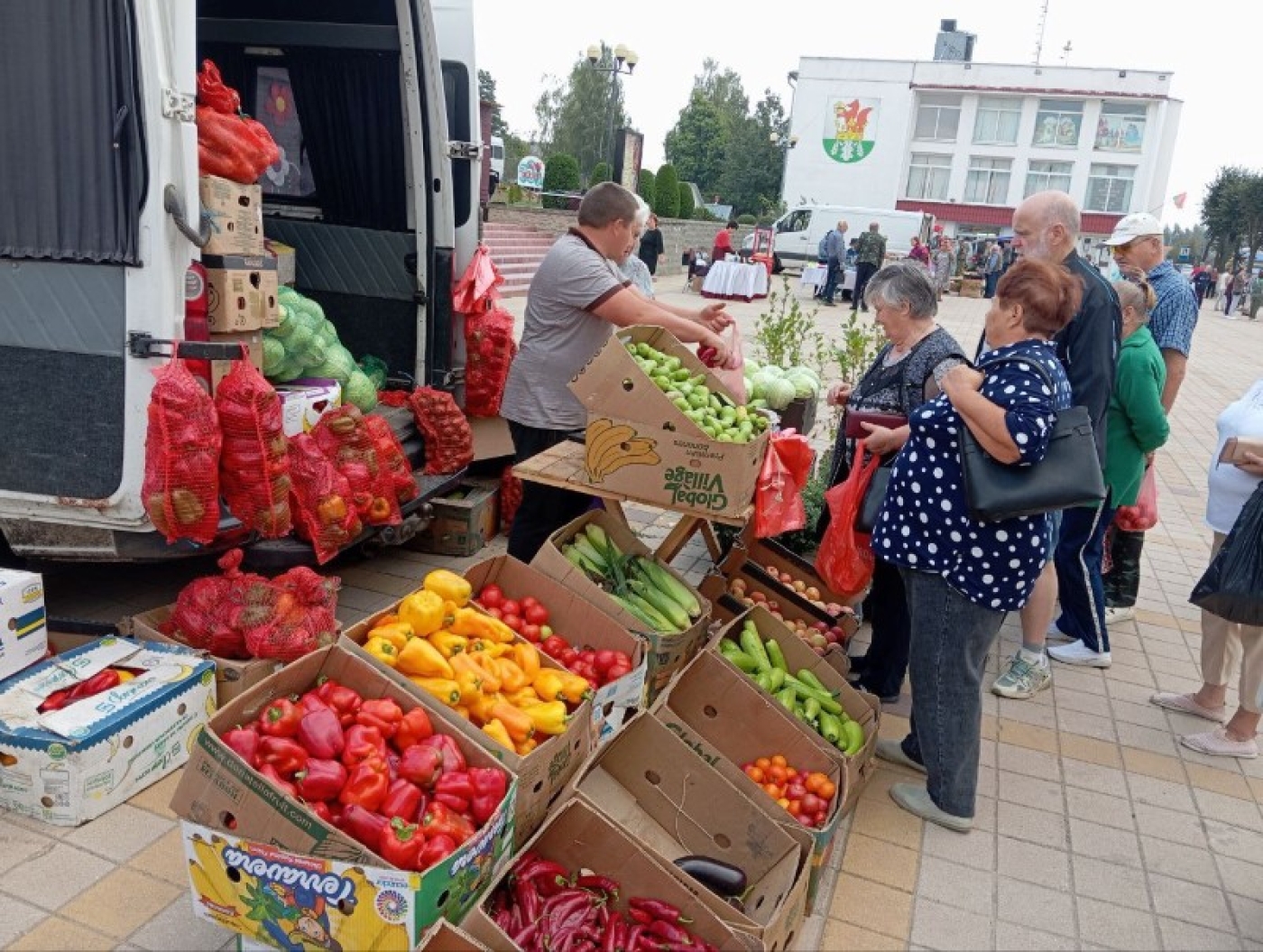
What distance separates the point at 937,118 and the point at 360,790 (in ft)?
189

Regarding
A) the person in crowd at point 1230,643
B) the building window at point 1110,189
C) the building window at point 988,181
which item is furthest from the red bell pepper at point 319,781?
the building window at point 1110,189

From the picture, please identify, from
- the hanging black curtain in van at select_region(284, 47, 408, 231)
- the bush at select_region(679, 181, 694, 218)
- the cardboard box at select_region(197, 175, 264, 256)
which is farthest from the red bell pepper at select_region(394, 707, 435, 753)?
the bush at select_region(679, 181, 694, 218)

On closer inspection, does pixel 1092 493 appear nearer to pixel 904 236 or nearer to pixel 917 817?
pixel 917 817

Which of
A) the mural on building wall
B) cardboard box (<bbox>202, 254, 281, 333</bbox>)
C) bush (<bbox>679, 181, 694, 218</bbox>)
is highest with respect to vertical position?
the mural on building wall

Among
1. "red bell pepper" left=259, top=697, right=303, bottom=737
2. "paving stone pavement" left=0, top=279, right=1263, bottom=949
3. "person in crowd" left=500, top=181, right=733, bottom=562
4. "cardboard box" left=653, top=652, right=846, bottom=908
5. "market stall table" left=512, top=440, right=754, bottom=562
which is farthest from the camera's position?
"person in crowd" left=500, top=181, right=733, bottom=562

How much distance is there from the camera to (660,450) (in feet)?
12.2

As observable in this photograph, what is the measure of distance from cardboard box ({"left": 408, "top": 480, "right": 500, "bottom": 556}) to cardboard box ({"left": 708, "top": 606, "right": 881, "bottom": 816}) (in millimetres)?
1963

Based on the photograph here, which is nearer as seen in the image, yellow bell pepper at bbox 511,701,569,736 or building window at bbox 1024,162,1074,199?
yellow bell pepper at bbox 511,701,569,736

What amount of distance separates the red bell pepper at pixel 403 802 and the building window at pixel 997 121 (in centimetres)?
5703

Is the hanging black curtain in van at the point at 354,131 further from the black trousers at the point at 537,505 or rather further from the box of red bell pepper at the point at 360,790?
the box of red bell pepper at the point at 360,790

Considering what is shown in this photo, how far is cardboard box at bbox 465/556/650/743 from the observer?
3.51 metres

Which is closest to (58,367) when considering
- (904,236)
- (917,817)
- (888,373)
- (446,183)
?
(446,183)

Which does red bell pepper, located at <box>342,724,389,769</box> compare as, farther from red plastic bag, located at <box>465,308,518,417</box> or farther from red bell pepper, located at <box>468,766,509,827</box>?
red plastic bag, located at <box>465,308,518,417</box>

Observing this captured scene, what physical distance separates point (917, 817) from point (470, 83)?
166 inches
